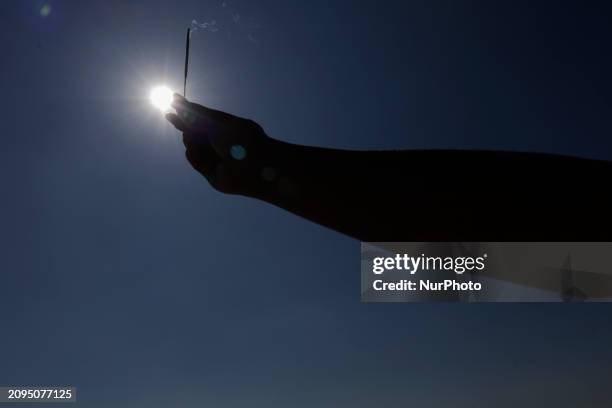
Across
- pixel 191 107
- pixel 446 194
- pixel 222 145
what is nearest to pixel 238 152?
pixel 222 145

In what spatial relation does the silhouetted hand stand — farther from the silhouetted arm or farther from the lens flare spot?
the silhouetted arm

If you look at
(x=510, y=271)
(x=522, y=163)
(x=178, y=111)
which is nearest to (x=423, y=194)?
(x=522, y=163)

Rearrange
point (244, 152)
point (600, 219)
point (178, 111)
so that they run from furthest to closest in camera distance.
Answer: point (178, 111), point (244, 152), point (600, 219)

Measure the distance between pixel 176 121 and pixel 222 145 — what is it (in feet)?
1.46

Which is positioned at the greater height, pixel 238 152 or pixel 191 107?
pixel 191 107

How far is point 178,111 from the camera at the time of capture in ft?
12.1

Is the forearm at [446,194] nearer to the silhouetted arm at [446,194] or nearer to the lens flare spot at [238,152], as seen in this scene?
the silhouetted arm at [446,194]

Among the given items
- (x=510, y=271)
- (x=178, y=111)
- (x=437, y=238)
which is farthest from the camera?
(x=510, y=271)

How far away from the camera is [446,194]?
3.02 m

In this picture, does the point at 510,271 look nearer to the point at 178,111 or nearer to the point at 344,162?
the point at 344,162

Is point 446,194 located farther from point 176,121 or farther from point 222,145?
point 176,121

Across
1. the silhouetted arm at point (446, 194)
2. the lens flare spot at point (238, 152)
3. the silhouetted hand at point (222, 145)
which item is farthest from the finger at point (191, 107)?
the silhouetted arm at point (446, 194)

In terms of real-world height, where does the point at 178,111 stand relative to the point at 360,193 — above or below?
above

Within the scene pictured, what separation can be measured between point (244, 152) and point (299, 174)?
1.80 ft
